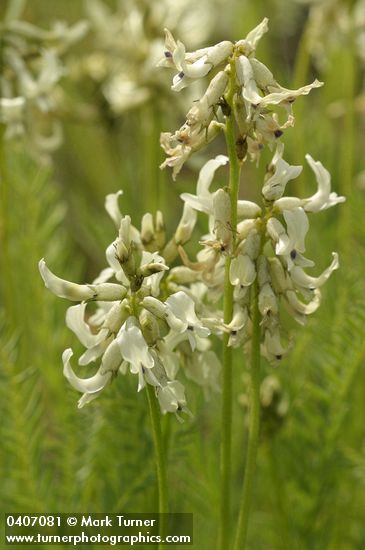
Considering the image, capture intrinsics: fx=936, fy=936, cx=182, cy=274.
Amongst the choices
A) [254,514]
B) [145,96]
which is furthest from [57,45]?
[254,514]

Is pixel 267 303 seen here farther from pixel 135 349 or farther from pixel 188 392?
pixel 188 392

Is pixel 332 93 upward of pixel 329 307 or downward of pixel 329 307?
upward

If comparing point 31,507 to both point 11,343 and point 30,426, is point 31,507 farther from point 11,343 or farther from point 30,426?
point 11,343

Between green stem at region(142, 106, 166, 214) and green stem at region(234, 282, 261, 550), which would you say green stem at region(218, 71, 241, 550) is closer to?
green stem at region(234, 282, 261, 550)

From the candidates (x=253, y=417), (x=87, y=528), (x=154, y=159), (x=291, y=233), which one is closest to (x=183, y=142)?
(x=291, y=233)

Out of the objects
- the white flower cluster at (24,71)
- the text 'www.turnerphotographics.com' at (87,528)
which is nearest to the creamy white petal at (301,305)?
the text 'www.turnerphotographics.com' at (87,528)
